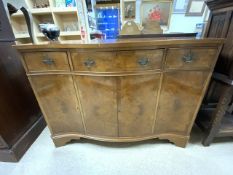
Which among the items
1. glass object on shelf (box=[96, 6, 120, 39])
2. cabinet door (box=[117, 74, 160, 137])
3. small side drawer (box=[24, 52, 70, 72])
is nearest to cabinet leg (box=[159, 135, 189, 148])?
cabinet door (box=[117, 74, 160, 137])

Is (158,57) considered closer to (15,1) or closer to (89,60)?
(89,60)

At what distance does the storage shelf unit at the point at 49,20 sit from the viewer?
228 cm

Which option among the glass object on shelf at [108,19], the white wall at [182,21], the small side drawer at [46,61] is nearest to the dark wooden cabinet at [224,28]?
the small side drawer at [46,61]

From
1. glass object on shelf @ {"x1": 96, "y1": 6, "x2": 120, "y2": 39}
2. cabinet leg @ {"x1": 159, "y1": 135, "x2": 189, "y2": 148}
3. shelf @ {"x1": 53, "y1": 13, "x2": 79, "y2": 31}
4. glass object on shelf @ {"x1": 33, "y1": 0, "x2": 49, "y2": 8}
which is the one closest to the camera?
cabinet leg @ {"x1": 159, "y1": 135, "x2": 189, "y2": 148}

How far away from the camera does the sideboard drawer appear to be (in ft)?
2.95

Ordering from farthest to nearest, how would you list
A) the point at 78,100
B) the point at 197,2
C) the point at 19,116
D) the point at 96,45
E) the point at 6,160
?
the point at 197,2 → the point at 19,116 → the point at 6,160 → the point at 78,100 → the point at 96,45

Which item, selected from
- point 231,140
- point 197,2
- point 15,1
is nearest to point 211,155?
point 231,140

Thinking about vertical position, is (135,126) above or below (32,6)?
below

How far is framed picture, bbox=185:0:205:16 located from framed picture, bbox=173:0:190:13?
0.07m

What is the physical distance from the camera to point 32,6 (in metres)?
2.38

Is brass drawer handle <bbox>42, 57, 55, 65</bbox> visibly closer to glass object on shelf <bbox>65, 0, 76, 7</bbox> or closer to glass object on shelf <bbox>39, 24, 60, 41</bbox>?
glass object on shelf <bbox>39, 24, 60, 41</bbox>

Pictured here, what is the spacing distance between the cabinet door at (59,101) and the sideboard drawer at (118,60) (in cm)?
20

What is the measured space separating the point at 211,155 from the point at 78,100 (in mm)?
1369

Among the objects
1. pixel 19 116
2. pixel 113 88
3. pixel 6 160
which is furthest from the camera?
pixel 19 116
